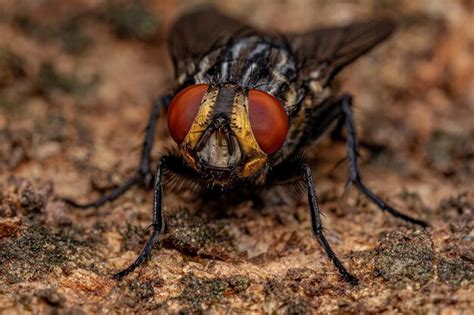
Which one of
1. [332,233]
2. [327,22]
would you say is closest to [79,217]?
[332,233]

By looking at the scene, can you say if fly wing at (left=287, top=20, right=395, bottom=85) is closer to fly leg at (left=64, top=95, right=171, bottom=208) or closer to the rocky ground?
the rocky ground

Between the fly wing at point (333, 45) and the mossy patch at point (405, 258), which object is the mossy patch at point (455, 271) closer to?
the mossy patch at point (405, 258)

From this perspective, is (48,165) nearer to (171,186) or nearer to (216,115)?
(171,186)

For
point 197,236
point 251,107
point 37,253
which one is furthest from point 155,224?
point 251,107

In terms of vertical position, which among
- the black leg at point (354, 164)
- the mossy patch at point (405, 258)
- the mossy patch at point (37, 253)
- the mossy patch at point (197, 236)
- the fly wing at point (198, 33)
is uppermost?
the fly wing at point (198, 33)

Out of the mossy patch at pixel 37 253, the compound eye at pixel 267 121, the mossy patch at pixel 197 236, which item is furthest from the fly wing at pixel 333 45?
the mossy patch at pixel 37 253

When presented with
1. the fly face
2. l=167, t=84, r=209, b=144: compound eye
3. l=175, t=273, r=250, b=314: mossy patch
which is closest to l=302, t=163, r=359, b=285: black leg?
the fly face

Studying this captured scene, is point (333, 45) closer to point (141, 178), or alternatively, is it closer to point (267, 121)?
point (267, 121)
